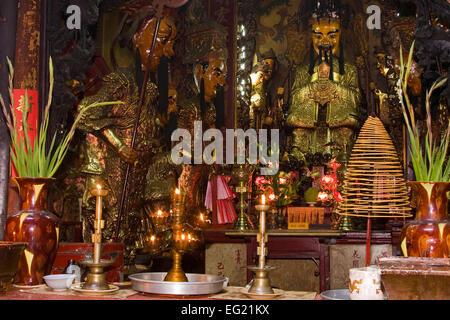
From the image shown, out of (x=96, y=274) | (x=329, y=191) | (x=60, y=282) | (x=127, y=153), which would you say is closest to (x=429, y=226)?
(x=96, y=274)

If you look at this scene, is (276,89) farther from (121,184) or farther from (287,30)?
(121,184)

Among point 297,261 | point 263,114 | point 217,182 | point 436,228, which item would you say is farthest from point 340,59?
point 436,228

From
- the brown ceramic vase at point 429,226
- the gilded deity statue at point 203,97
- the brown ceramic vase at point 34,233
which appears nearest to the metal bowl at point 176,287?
the brown ceramic vase at point 34,233

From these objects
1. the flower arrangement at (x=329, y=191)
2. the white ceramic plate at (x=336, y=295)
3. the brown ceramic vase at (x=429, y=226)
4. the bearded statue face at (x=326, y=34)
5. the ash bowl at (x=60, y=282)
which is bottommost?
the white ceramic plate at (x=336, y=295)

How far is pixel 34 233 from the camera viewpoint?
1.92 metres

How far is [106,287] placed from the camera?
159 cm

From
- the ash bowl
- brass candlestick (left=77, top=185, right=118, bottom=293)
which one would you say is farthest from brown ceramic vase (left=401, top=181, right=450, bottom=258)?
the ash bowl

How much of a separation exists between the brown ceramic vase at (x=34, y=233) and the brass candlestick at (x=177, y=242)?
1.87ft

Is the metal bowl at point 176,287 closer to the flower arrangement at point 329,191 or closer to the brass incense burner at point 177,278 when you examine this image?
the brass incense burner at point 177,278

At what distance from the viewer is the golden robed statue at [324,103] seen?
7.42 m

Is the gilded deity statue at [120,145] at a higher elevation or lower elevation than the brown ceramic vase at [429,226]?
higher

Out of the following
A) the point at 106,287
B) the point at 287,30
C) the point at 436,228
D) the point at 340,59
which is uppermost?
the point at 287,30

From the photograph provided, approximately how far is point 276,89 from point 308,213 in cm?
346

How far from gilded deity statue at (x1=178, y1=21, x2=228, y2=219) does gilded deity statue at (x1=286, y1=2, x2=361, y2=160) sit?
151 centimetres
